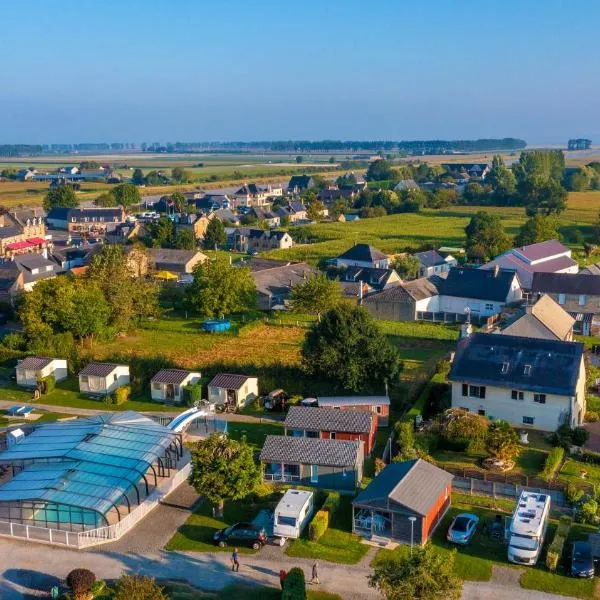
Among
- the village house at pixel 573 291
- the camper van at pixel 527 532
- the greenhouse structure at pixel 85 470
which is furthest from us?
the village house at pixel 573 291

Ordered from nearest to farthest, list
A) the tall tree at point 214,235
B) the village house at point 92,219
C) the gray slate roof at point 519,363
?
the gray slate roof at point 519,363, the tall tree at point 214,235, the village house at point 92,219

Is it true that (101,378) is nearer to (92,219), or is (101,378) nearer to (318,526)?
(318,526)

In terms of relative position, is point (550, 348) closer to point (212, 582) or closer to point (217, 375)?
point (217, 375)

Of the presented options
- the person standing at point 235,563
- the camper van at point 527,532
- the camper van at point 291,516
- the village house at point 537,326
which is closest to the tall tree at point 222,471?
the camper van at point 291,516

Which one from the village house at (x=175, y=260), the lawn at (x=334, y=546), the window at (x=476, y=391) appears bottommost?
the lawn at (x=334, y=546)

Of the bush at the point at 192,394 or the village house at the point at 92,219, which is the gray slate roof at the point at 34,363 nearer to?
the bush at the point at 192,394

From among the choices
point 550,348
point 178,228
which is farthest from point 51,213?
point 550,348
